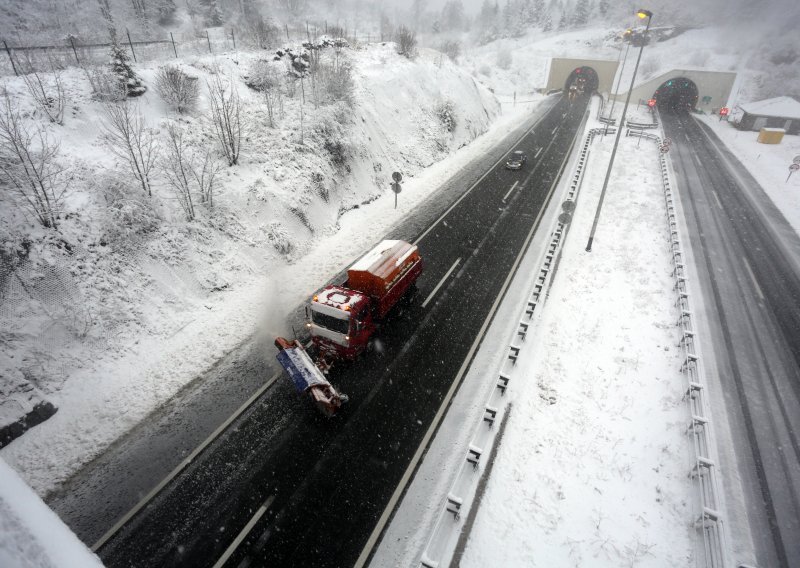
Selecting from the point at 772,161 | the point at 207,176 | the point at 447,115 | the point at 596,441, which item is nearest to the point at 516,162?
the point at 447,115

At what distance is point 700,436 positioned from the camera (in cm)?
919

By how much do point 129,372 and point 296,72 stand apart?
23326 mm

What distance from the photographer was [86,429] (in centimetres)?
958

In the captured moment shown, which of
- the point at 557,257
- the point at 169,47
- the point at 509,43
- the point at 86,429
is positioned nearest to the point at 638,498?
the point at 557,257

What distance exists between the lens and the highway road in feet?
27.0

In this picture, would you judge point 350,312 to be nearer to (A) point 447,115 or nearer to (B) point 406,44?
(A) point 447,115

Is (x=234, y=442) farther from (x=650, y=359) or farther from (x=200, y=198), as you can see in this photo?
(x=650, y=359)

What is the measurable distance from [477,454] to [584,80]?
271 feet

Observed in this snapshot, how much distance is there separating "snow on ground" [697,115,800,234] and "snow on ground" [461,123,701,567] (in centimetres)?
1744

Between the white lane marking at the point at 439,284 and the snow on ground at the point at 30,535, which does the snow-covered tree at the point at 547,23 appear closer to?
the white lane marking at the point at 439,284

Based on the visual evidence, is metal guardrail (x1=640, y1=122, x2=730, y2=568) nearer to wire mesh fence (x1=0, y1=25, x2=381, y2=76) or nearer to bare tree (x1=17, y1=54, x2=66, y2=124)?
bare tree (x1=17, y1=54, x2=66, y2=124)

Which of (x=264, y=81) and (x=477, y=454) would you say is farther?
(x=264, y=81)

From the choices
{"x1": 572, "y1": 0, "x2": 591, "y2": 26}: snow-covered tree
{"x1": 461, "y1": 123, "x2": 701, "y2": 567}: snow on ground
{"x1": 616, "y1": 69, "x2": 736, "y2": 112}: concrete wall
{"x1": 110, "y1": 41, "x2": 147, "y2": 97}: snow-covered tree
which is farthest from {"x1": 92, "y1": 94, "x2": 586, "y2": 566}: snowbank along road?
{"x1": 572, "y1": 0, "x2": 591, "y2": 26}: snow-covered tree

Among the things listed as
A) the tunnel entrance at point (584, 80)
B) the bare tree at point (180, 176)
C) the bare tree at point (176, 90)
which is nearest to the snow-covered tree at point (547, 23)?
the tunnel entrance at point (584, 80)
